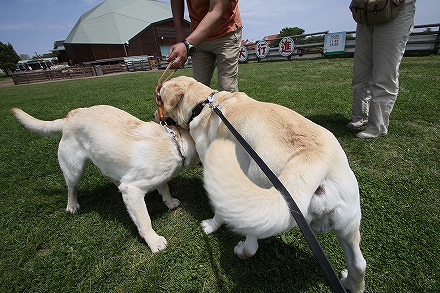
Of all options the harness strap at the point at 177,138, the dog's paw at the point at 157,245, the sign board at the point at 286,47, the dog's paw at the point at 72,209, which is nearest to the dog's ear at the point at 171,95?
the harness strap at the point at 177,138

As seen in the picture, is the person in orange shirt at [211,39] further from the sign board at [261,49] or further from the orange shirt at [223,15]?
the sign board at [261,49]

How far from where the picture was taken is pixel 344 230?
4.57ft

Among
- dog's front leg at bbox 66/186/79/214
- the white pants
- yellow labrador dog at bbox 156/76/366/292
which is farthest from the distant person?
dog's front leg at bbox 66/186/79/214

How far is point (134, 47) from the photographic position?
54.5 meters

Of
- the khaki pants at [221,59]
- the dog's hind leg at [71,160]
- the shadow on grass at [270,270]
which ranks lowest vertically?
the shadow on grass at [270,270]

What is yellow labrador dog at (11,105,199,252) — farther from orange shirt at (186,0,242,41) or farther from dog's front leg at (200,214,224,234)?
orange shirt at (186,0,242,41)

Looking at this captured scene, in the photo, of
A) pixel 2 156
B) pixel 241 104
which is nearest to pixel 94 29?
pixel 2 156

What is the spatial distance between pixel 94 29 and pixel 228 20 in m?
69.9

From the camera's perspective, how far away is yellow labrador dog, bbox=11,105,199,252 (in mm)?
2213

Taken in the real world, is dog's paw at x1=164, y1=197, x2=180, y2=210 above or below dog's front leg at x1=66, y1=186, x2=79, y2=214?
below

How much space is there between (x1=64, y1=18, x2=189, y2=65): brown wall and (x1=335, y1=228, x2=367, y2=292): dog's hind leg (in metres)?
61.2

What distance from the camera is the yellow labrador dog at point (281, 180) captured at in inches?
42.9

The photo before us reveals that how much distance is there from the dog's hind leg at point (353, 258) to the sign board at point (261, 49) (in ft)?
67.8

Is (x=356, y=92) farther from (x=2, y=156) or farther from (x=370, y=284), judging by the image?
(x=2, y=156)
